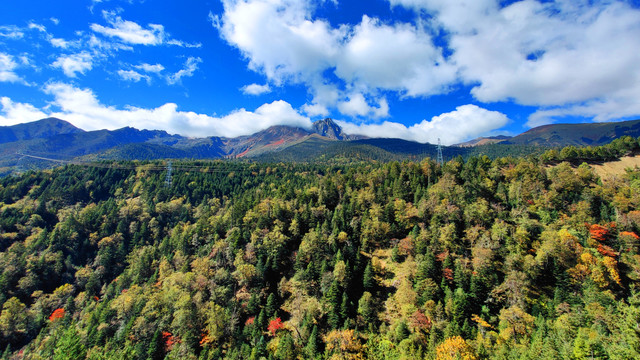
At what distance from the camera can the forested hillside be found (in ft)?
188

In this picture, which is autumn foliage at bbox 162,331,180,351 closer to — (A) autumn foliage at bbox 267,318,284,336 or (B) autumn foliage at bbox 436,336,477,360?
(A) autumn foliage at bbox 267,318,284,336

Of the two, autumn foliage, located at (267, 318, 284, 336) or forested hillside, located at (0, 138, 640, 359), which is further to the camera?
autumn foliage, located at (267, 318, 284, 336)

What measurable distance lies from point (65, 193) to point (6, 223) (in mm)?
38302

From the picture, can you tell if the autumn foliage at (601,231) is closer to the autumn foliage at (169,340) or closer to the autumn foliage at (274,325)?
the autumn foliage at (274,325)

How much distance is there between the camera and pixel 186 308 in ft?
245

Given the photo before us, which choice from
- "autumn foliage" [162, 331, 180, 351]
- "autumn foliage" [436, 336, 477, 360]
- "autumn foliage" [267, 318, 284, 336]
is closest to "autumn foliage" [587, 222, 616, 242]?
"autumn foliage" [436, 336, 477, 360]

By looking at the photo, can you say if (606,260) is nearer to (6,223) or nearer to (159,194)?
(159,194)

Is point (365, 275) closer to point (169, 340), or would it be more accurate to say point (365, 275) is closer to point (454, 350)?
point (454, 350)

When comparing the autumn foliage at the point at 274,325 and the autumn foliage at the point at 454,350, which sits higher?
the autumn foliage at the point at 454,350

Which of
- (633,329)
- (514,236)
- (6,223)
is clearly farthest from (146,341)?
(6,223)

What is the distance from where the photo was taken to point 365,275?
245 feet

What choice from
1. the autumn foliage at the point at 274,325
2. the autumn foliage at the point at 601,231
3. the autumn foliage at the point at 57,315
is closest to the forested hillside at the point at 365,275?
the autumn foliage at the point at 274,325

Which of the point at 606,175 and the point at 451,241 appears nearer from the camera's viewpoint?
the point at 451,241

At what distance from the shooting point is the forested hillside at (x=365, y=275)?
57250 millimetres
